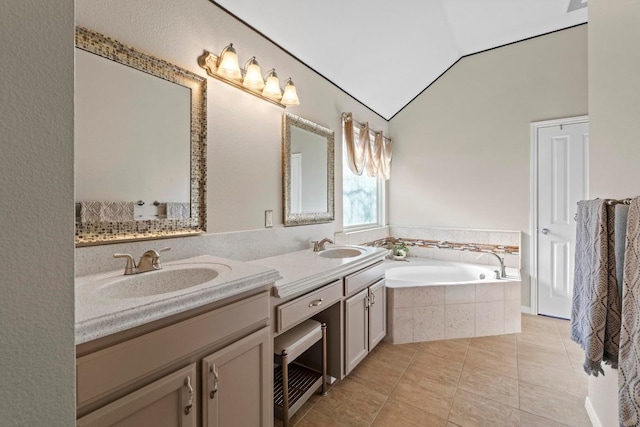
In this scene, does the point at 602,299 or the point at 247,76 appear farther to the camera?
the point at 247,76

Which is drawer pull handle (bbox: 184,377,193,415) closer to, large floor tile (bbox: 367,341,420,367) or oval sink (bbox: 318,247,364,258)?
oval sink (bbox: 318,247,364,258)

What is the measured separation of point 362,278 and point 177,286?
1.19 m

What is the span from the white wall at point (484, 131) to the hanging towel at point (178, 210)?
2872 millimetres

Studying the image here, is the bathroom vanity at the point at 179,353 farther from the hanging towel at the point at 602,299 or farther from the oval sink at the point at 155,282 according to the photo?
the hanging towel at the point at 602,299

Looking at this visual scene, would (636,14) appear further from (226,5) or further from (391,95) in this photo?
(391,95)

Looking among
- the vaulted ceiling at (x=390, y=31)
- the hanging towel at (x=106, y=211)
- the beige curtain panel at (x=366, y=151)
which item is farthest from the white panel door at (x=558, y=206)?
the hanging towel at (x=106, y=211)

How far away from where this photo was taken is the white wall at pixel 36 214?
15.1 inches

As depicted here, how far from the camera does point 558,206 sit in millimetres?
2873

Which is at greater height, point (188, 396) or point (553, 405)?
point (188, 396)

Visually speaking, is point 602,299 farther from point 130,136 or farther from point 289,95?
point 130,136

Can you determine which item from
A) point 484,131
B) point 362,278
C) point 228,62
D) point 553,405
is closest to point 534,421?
point 553,405

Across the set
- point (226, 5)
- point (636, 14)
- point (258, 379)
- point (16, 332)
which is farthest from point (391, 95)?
point (16, 332)

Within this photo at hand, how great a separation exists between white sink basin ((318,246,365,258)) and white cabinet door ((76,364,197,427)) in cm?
139

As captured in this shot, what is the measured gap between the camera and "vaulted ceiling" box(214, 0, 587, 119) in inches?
76.9
